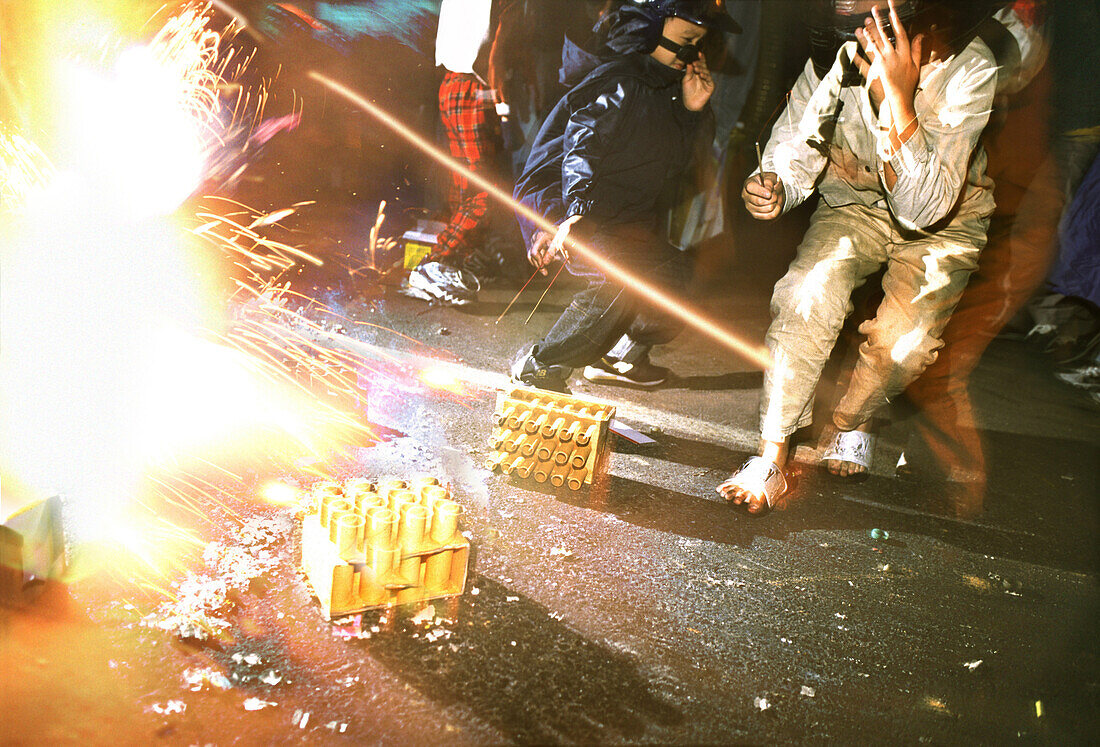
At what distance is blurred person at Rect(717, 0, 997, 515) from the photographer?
306 cm

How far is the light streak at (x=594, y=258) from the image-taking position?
13.9ft

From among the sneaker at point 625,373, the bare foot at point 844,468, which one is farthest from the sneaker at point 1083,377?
the sneaker at point 625,373

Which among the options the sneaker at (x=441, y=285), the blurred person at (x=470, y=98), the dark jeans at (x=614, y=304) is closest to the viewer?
the dark jeans at (x=614, y=304)

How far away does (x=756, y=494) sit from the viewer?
128 inches

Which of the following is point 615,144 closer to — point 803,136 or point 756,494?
point 803,136

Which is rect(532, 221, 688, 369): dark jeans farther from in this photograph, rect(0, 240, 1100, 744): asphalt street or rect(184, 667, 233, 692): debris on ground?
rect(184, 667, 233, 692): debris on ground

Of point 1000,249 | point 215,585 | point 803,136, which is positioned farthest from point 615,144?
point 215,585

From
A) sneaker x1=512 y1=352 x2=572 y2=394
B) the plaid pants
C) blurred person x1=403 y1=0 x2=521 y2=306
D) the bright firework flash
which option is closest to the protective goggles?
sneaker x1=512 y1=352 x2=572 y2=394

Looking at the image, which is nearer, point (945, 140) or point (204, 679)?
point (204, 679)

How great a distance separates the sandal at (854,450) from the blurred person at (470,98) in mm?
4095

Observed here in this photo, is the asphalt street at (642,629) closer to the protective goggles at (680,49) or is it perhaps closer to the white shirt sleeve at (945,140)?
the white shirt sleeve at (945,140)

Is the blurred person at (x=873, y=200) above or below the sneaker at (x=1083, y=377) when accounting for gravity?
above

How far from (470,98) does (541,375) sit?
15.1 ft

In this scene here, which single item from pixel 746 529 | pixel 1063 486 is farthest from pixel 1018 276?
pixel 746 529
